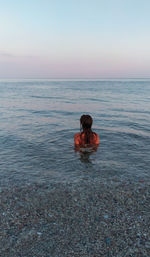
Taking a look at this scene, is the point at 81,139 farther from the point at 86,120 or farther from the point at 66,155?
the point at 86,120

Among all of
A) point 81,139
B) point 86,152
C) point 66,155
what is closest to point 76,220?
point 66,155

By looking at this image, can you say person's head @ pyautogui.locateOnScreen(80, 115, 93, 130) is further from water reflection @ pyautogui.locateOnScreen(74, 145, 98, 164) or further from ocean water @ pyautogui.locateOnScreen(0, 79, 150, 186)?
ocean water @ pyautogui.locateOnScreen(0, 79, 150, 186)

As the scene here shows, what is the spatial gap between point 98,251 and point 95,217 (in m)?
1.13

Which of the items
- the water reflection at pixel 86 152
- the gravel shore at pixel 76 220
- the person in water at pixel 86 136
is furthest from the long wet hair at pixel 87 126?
the gravel shore at pixel 76 220

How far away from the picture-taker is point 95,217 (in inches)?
216

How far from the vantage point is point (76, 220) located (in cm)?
538

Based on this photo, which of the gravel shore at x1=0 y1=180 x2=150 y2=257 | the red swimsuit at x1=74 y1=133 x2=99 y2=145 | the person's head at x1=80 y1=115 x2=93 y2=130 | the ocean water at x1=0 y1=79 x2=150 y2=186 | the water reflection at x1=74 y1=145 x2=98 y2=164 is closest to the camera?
the gravel shore at x1=0 y1=180 x2=150 y2=257

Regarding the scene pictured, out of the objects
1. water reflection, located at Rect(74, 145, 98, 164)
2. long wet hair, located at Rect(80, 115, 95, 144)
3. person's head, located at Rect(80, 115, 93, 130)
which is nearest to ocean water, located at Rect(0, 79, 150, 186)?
water reflection, located at Rect(74, 145, 98, 164)

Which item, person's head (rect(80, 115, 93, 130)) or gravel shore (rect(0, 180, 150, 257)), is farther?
person's head (rect(80, 115, 93, 130))

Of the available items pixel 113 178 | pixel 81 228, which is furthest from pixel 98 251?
pixel 113 178

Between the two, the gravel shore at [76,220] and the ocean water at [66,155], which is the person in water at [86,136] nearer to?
the ocean water at [66,155]

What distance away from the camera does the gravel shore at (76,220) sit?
14.7ft

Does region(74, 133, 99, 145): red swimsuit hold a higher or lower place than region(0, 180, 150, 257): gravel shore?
higher

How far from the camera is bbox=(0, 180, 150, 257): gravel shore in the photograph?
4469 millimetres
